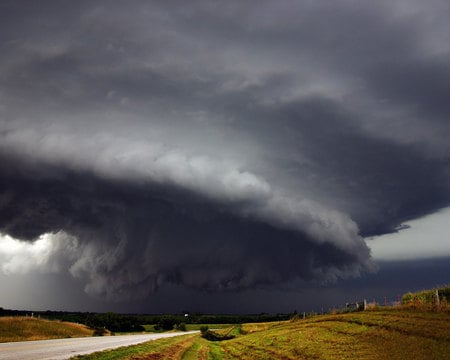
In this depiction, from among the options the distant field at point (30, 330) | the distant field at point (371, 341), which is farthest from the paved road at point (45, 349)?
the distant field at point (30, 330)

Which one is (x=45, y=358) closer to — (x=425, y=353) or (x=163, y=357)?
(x=163, y=357)

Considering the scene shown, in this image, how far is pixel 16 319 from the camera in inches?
3031

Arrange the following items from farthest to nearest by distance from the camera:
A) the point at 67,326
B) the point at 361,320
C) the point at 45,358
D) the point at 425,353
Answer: the point at 67,326 < the point at 361,320 < the point at 45,358 < the point at 425,353

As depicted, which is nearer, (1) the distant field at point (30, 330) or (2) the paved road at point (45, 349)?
(2) the paved road at point (45, 349)

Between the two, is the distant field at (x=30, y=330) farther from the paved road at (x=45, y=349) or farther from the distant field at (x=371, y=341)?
the distant field at (x=371, y=341)

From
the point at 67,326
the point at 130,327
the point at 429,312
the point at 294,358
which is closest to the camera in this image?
the point at 294,358

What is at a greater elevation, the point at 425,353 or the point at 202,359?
the point at 425,353

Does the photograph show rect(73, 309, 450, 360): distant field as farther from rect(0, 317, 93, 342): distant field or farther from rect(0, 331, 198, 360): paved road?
rect(0, 317, 93, 342): distant field

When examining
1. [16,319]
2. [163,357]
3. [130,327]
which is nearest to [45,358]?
[163,357]

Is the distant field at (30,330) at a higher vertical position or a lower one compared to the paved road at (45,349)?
lower

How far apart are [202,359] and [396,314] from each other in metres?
23.7

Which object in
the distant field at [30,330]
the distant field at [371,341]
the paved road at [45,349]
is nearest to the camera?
the distant field at [371,341]

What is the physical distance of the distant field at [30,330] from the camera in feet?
217

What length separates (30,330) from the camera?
7231 cm
